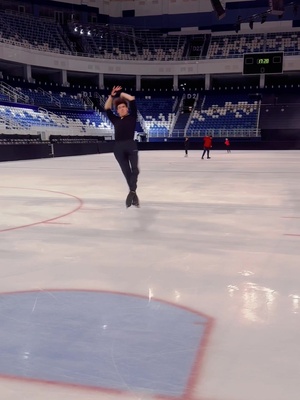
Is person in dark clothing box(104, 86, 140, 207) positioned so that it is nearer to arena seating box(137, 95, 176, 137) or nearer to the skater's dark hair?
the skater's dark hair

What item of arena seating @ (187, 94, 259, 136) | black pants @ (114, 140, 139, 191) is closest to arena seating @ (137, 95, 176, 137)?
arena seating @ (187, 94, 259, 136)

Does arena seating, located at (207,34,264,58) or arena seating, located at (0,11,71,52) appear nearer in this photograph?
arena seating, located at (0,11,71,52)

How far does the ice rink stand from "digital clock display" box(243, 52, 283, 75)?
24879mm

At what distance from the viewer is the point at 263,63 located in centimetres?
2748

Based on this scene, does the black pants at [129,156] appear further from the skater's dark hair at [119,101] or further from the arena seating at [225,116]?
the arena seating at [225,116]

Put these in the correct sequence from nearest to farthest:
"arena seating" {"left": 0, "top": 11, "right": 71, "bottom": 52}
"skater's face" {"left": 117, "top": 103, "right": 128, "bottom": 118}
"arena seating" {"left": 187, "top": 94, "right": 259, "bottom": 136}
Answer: "skater's face" {"left": 117, "top": 103, "right": 128, "bottom": 118} < "arena seating" {"left": 0, "top": 11, "right": 71, "bottom": 52} < "arena seating" {"left": 187, "top": 94, "right": 259, "bottom": 136}

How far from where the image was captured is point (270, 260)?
315 cm

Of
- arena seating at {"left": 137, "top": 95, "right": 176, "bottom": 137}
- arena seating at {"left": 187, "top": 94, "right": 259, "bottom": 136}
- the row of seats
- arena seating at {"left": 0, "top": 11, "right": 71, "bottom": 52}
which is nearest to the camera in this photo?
arena seating at {"left": 0, "top": 11, "right": 71, "bottom": 52}

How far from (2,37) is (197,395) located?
115 ft

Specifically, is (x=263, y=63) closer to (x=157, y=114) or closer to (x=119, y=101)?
(x=157, y=114)

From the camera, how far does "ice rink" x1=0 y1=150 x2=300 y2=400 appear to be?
1.51 meters

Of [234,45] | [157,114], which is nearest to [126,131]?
[157,114]

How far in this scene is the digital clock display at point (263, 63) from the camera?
88.7 ft

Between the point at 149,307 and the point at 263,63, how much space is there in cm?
2823
